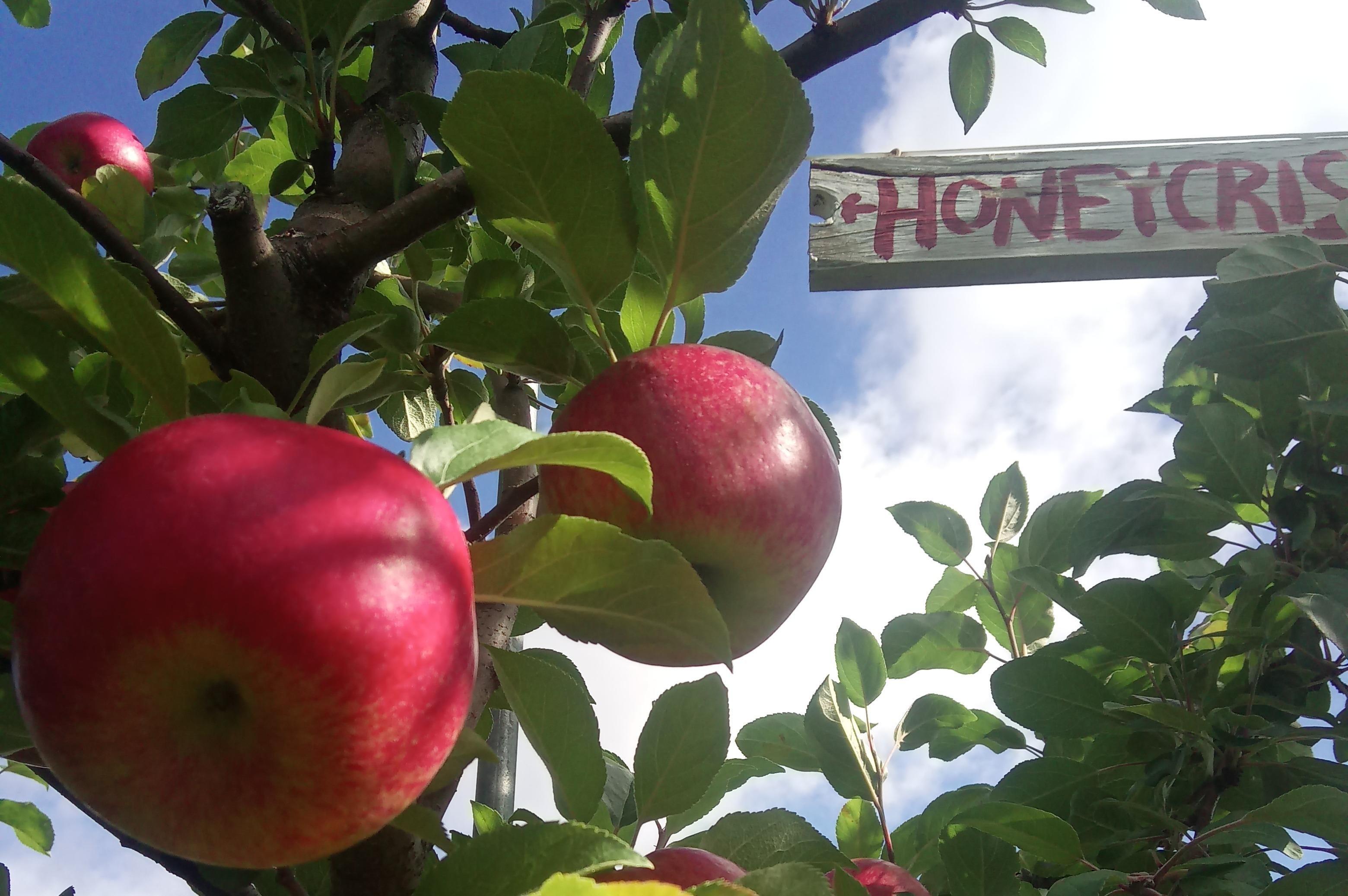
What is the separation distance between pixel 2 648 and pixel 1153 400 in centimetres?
120

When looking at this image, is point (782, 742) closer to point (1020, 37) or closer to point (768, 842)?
point (768, 842)

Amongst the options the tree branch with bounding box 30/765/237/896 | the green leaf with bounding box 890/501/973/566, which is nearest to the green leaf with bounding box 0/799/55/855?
the tree branch with bounding box 30/765/237/896

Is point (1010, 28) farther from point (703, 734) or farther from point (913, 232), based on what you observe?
point (703, 734)

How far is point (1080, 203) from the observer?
1444 millimetres

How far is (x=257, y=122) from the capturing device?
946mm

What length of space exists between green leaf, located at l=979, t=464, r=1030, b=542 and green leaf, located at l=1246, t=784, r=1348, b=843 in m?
0.58

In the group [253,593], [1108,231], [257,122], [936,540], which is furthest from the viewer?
[1108,231]

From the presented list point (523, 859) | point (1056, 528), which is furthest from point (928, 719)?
point (523, 859)

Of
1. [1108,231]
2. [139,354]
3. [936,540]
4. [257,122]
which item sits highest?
[257,122]

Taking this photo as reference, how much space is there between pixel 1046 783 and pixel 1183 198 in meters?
0.98

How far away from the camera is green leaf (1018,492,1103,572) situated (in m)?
1.24

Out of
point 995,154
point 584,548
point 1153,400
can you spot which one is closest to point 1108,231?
point 995,154

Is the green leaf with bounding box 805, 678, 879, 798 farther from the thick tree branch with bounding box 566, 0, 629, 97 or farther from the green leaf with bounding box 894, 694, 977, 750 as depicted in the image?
the thick tree branch with bounding box 566, 0, 629, 97

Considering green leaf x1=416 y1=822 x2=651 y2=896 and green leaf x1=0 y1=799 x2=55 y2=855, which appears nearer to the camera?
green leaf x1=416 y1=822 x2=651 y2=896
